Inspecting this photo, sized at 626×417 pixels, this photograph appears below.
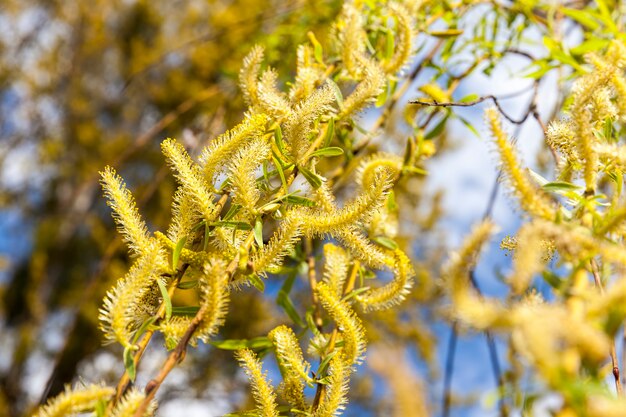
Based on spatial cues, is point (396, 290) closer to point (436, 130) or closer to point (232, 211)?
point (232, 211)

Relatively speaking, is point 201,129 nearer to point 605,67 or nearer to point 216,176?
point 216,176

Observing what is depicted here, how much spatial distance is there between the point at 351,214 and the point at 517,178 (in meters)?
0.11

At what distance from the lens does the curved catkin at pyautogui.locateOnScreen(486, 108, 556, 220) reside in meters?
0.25

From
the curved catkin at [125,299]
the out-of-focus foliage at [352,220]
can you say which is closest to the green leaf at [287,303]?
the out-of-focus foliage at [352,220]

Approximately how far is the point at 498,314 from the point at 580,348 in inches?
1.1

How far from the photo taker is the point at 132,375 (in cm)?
27

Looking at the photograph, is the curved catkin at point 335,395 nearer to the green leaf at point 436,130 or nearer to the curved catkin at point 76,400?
the curved catkin at point 76,400

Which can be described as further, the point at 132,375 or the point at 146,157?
the point at 146,157

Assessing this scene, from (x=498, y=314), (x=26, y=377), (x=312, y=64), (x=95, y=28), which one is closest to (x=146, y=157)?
(x=95, y=28)

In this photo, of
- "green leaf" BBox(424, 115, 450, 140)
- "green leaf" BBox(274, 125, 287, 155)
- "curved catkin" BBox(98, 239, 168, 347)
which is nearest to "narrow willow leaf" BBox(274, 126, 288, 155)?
"green leaf" BBox(274, 125, 287, 155)

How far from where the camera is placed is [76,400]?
0.25 metres

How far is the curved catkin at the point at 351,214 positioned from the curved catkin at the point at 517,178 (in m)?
0.09

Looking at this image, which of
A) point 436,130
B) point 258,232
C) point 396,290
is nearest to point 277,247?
point 258,232

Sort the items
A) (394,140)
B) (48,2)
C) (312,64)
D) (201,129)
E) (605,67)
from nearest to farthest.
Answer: (605,67) < (312,64) < (201,129) < (394,140) < (48,2)
